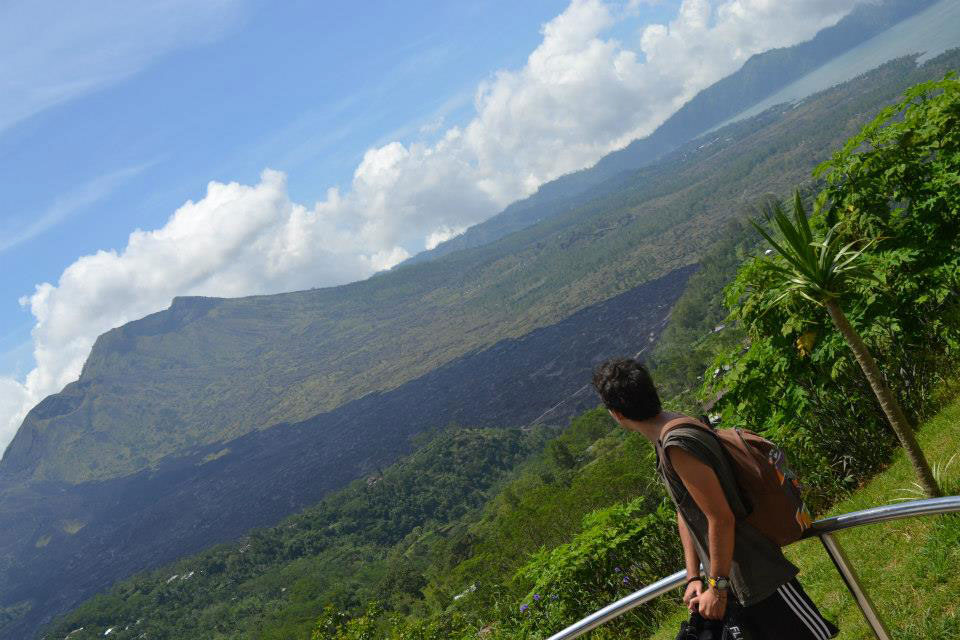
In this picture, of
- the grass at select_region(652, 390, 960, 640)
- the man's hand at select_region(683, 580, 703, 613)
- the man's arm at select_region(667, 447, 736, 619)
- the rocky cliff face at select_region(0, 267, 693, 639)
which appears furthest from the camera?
the rocky cliff face at select_region(0, 267, 693, 639)

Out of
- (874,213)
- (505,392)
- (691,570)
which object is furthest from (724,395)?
(505,392)

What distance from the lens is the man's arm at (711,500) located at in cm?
209

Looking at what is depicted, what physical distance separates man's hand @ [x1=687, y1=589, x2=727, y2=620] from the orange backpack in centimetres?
26

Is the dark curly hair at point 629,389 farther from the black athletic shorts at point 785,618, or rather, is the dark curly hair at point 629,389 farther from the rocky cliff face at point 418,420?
the rocky cliff face at point 418,420

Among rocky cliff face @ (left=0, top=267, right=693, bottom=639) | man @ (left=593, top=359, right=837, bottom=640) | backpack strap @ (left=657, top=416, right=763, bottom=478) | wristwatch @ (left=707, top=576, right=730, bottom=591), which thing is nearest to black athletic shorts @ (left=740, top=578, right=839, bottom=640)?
man @ (left=593, top=359, right=837, bottom=640)

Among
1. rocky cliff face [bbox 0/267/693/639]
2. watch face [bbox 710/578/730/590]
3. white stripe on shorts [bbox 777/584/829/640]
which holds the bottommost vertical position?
rocky cliff face [bbox 0/267/693/639]

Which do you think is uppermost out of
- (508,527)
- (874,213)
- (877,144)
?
(877,144)

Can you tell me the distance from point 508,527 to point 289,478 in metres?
150

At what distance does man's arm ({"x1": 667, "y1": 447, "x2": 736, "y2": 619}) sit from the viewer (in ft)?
6.85

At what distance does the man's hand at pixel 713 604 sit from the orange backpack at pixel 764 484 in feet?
0.84

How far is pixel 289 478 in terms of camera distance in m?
182

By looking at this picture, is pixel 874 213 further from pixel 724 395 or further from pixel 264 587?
pixel 264 587

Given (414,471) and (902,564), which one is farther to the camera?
(414,471)

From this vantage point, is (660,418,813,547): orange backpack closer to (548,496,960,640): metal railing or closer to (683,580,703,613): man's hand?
A: (548,496,960,640): metal railing
